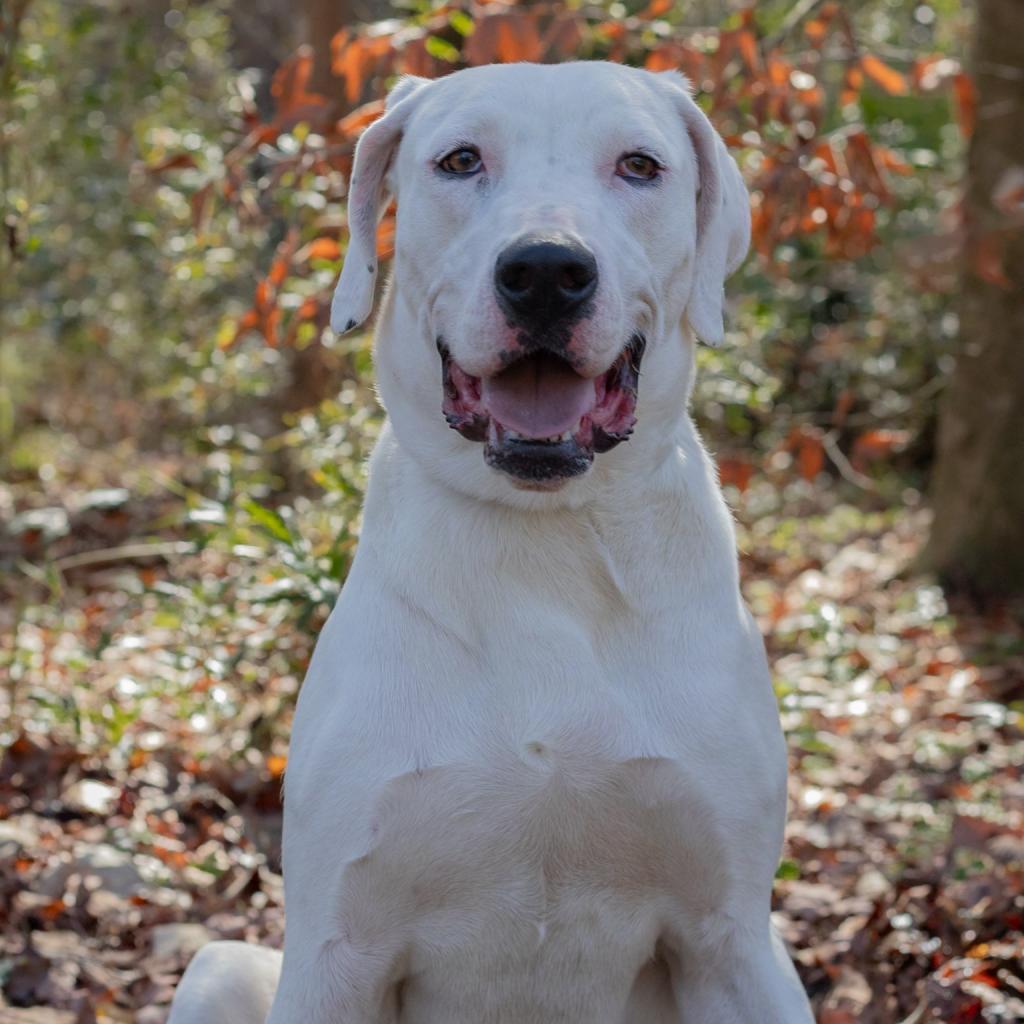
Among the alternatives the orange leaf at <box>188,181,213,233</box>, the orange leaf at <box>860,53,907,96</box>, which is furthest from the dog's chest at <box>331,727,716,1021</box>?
the orange leaf at <box>860,53,907,96</box>

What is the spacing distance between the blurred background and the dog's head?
459 millimetres

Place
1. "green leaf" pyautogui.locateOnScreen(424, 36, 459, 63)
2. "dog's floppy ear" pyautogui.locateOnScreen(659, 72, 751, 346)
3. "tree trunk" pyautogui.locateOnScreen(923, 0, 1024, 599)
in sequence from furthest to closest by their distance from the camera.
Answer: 1. "tree trunk" pyautogui.locateOnScreen(923, 0, 1024, 599)
2. "green leaf" pyautogui.locateOnScreen(424, 36, 459, 63)
3. "dog's floppy ear" pyautogui.locateOnScreen(659, 72, 751, 346)

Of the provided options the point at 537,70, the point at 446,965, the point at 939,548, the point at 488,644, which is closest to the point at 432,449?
the point at 488,644

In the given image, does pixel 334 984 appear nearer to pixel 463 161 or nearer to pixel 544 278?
pixel 544 278

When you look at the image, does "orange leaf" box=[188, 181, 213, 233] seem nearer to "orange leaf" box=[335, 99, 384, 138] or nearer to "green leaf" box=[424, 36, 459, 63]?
"orange leaf" box=[335, 99, 384, 138]

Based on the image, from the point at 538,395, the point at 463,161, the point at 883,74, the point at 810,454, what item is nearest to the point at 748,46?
the point at 883,74

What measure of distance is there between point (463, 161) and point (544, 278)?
37 cm

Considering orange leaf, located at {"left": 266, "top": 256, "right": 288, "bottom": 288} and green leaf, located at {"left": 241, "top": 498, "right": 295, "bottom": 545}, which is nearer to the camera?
green leaf, located at {"left": 241, "top": 498, "right": 295, "bottom": 545}

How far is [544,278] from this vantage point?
2.28m

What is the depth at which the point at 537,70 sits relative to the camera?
2570 millimetres

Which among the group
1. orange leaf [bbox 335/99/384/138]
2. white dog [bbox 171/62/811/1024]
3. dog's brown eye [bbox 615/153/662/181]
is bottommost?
white dog [bbox 171/62/811/1024]

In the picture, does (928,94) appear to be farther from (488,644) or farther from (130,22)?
(130,22)

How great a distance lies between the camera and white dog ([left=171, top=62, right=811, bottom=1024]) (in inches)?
92.4

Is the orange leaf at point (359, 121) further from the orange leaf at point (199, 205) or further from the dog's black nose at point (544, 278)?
the dog's black nose at point (544, 278)
